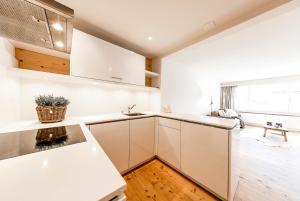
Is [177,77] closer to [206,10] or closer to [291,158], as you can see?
[206,10]

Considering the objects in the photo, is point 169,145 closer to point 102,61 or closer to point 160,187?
point 160,187

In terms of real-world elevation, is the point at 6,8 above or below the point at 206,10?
below

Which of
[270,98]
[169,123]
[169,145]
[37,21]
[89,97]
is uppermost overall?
[37,21]

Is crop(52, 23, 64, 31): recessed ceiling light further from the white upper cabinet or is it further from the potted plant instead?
the potted plant

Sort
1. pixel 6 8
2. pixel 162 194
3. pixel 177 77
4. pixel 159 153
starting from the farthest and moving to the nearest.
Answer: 1. pixel 177 77
2. pixel 159 153
3. pixel 162 194
4. pixel 6 8

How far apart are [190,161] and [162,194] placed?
0.55 meters

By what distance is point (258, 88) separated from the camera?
5672mm

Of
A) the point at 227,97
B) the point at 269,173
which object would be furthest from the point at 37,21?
the point at 227,97

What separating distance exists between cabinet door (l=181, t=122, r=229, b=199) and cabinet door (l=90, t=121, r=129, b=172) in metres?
0.85

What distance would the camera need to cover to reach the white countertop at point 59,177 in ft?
1.09

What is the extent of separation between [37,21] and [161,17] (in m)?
1.25

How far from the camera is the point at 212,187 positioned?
1.40 m

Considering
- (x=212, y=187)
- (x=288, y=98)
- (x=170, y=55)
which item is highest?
(x=170, y=55)

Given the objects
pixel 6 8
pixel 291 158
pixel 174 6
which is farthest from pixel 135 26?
pixel 291 158
